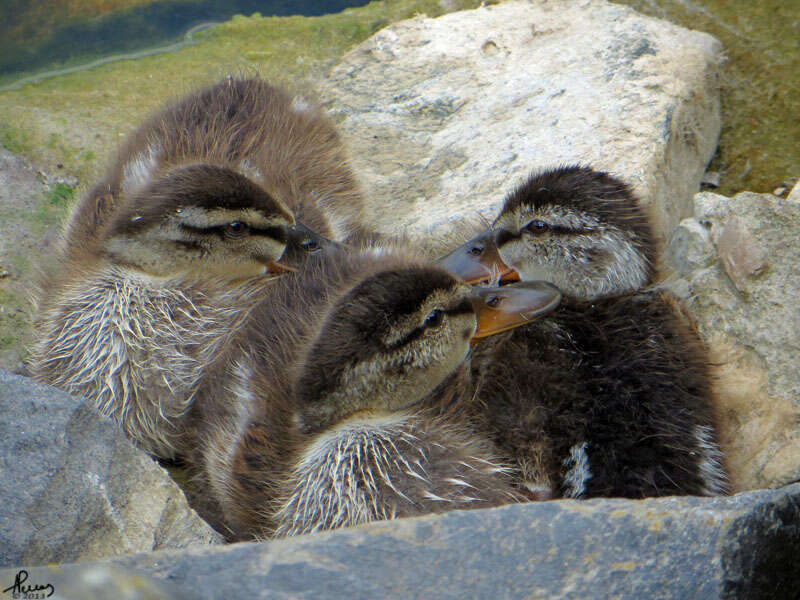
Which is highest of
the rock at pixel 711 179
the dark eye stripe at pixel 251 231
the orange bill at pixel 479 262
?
the dark eye stripe at pixel 251 231

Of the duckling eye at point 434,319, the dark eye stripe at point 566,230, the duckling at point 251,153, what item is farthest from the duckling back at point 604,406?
the duckling at point 251,153

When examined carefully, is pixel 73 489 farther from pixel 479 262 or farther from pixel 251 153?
→ pixel 251 153

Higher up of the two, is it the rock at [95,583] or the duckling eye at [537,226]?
the rock at [95,583]

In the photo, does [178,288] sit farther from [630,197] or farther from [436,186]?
[630,197]

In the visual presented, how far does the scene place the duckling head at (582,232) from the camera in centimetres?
295

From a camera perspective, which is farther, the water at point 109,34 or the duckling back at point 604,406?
the water at point 109,34

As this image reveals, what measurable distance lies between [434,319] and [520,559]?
1.04 meters

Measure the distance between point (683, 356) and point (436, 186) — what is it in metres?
1.77

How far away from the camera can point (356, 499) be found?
2.39 metres

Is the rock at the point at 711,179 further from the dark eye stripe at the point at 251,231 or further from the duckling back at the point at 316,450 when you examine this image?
the dark eye stripe at the point at 251,231

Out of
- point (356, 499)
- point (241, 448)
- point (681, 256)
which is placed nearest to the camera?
point (356, 499)

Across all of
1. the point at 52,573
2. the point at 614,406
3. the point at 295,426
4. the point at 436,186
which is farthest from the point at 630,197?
the point at 52,573

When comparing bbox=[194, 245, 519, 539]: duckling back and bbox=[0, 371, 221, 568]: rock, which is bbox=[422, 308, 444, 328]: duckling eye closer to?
bbox=[194, 245, 519, 539]: duckling back

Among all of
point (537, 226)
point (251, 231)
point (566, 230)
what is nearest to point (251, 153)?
point (251, 231)
